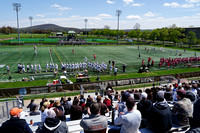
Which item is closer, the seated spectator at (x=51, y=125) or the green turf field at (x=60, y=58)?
the seated spectator at (x=51, y=125)

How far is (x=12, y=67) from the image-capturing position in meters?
30.4

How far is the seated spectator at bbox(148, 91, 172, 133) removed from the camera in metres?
4.51

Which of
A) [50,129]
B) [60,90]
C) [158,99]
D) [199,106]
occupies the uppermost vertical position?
[199,106]

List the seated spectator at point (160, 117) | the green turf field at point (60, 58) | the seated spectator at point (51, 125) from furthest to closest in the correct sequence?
the green turf field at point (60, 58) → the seated spectator at point (160, 117) → the seated spectator at point (51, 125)

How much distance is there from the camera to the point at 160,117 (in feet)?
14.8

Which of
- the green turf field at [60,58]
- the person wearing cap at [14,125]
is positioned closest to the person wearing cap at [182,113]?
the person wearing cap at [14,125]

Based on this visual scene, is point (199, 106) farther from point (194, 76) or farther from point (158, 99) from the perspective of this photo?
point (194, 76)

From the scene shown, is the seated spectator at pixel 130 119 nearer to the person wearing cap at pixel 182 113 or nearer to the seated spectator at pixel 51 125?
the seated spectator at pixel 51 125

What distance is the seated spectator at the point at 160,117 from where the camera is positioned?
14.8ft

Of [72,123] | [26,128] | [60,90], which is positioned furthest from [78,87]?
[26,128]

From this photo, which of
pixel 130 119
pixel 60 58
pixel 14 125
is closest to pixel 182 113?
pixel 130 119

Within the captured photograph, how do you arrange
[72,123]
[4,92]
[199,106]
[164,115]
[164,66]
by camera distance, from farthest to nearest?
[164,66], [4,92], [72,123], [164,115], [199,106]

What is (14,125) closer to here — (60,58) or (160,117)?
(160,117)

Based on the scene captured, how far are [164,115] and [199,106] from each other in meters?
1.31
